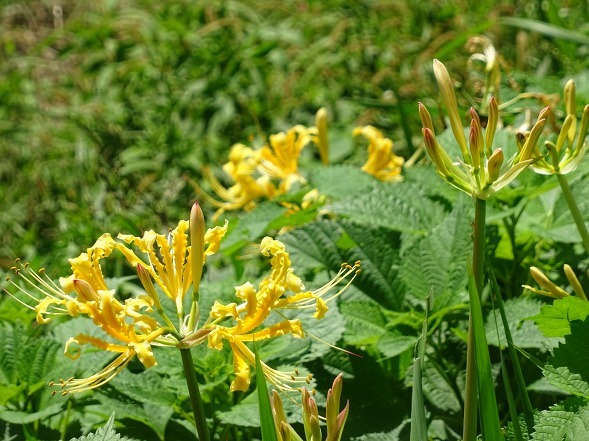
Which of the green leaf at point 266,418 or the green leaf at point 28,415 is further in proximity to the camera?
the green leaf at point 28,415

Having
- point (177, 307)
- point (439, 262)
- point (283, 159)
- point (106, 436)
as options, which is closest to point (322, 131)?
point (283, 159)

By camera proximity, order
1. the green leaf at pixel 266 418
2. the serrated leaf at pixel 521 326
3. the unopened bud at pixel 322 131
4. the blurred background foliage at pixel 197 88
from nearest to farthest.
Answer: the green leaf at pixel 266 418 → the serrated leaf at pixel 521 326 → the unopened bud at pixel 322 131 → the blurred background foliage at pixel 197 88

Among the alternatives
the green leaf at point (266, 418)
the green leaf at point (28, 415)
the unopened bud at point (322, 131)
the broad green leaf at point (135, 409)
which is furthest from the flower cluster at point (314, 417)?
the unopened bud at point (322, 131)

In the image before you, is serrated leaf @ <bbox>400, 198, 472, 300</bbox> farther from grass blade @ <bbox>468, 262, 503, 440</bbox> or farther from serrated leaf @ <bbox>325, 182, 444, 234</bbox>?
grass blade @ <bbox>468, 262, 503, 440</bbox>

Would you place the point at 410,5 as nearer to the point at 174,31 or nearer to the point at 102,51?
the point at 174,31

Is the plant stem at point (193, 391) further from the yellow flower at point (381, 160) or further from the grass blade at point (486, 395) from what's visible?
the yellow flower at point (381, 160)

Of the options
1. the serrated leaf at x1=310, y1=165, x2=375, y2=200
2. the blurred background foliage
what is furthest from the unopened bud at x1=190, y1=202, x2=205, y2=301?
the blurred background foliage

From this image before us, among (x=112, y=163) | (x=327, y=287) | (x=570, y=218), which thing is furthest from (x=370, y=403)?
(x=112, y=163)

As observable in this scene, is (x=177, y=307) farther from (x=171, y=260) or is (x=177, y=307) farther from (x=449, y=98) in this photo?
(x=449, y=98)
